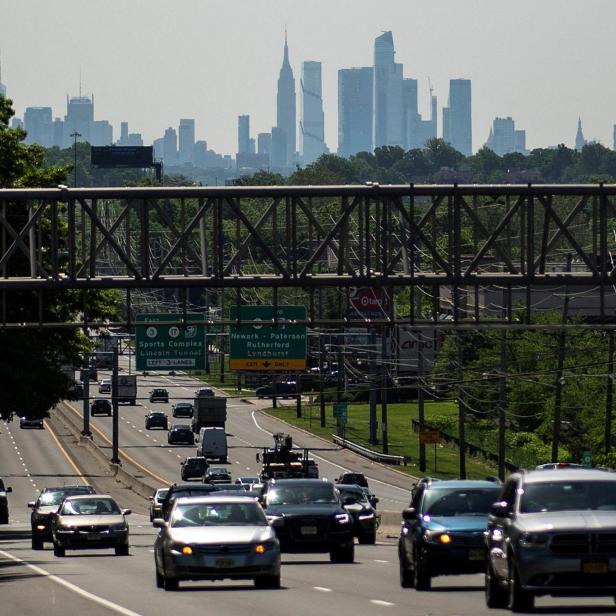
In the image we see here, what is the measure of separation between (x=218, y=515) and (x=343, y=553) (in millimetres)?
7433

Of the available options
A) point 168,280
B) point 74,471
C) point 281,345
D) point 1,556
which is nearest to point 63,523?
point 1,556

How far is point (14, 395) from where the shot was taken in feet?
168

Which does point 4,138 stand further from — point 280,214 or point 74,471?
point 280,214

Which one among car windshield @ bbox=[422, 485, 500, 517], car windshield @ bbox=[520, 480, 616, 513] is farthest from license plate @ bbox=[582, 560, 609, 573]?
car windshield @ bbox=[422, 485, 500, 517]

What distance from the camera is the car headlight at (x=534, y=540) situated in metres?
19.8

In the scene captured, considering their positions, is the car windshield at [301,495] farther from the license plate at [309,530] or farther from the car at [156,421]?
the car at [156,421]

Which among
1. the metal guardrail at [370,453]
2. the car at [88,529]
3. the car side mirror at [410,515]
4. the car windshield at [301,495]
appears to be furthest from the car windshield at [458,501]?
the metal guardrail at [370,453]

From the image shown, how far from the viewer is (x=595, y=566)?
776 inches

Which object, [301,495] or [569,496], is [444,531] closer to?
[569,496]

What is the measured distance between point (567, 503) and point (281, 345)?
145 ft

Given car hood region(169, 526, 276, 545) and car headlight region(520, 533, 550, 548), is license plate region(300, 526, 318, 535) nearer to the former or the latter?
car hood region(169, 526, 276, 545)

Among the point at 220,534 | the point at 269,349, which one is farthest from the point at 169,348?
the point at 220,534

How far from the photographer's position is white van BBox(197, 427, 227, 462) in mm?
97688

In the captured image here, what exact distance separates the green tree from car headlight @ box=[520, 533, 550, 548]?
31.0 meters
